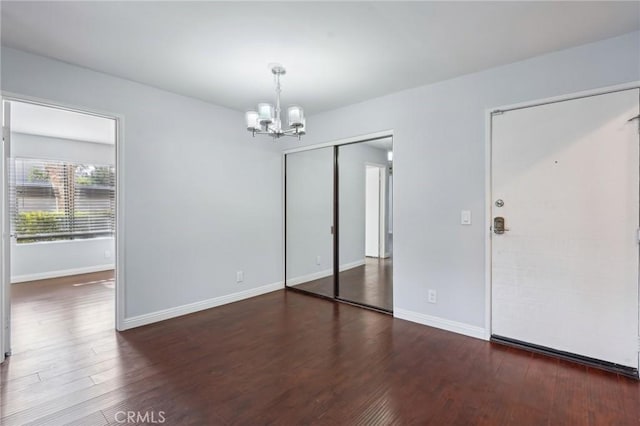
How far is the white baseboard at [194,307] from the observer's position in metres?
3.29

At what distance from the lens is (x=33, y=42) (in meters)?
2.47

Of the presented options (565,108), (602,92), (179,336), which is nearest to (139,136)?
(179,336)

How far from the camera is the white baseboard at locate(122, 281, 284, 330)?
329 centimetres

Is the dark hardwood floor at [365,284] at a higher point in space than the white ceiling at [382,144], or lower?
lower

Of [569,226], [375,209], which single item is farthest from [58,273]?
[569,226]

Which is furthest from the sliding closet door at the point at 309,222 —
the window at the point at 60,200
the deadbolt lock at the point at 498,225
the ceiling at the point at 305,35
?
the window at the point at 60,200

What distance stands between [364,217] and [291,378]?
265 centimetres

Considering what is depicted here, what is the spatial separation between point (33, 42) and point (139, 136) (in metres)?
1.06

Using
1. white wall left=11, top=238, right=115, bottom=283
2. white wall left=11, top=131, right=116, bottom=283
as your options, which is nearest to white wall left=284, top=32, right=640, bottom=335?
white wall left=11, top=131, right=116, bottom=283

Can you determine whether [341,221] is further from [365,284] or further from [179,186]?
[179,186]

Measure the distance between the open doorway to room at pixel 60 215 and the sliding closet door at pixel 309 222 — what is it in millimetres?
2410

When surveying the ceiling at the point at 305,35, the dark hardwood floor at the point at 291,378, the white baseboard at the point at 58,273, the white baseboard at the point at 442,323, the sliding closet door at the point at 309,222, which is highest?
the ceiling at the point at 305,35

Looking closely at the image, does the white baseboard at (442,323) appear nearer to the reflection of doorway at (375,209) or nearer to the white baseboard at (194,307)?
the reflection of doorway at (375,209)

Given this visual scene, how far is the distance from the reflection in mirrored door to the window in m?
3.79
